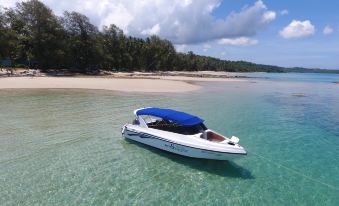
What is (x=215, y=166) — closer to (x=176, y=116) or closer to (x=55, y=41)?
(x=176, y=116)

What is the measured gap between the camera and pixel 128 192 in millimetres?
11297

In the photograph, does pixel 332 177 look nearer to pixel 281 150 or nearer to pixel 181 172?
pixel 281 150

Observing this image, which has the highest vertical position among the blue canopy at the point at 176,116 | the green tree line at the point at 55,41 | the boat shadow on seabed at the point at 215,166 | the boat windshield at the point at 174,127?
the green tree line at the point at 55,41

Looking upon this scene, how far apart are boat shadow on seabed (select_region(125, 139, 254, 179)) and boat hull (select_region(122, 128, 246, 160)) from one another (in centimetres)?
39

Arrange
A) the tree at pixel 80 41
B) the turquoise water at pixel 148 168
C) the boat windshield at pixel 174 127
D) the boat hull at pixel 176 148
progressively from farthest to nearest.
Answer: the tree at pixel 80 41 < the boat windshield at pixel 174 127 < the boat hull at pixel 176 148 < the turquoise water at pixel 148 168

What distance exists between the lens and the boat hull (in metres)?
13.5

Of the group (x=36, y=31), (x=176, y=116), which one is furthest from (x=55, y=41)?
(x=176, y=116)

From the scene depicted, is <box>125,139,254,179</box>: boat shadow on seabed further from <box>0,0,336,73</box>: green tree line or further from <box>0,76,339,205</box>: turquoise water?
<box>0,0,336,73</box>: green tree line

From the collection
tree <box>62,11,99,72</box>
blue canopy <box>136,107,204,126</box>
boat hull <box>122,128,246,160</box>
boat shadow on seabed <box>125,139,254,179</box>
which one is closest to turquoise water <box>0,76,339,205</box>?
boat shadow on seabed <box>125,139,254,179</box>

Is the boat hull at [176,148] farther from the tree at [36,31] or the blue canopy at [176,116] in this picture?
the tree at [36,31]

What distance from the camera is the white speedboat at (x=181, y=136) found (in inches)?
535

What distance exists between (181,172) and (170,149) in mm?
1838

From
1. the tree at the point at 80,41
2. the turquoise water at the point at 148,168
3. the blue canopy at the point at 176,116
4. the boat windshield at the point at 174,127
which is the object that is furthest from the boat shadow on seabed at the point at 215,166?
the tree at the point at 80,41

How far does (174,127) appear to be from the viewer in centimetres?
1603
